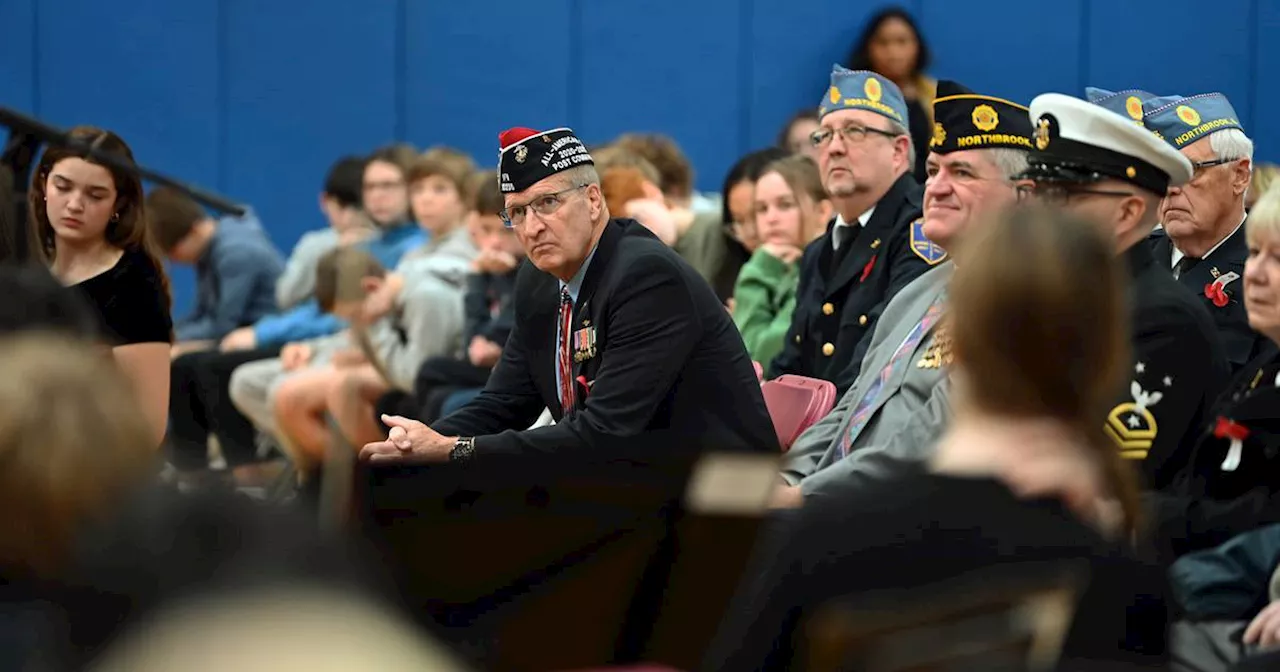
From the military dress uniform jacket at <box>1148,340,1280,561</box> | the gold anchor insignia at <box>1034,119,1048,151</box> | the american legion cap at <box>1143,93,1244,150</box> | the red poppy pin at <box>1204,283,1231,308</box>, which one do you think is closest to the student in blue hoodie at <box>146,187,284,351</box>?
the american legion cap at <box>1143,93,1244,150</box>

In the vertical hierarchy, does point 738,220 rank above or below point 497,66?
below

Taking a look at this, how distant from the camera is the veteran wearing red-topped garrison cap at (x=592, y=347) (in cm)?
380

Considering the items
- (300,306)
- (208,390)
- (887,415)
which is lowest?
(208,390)

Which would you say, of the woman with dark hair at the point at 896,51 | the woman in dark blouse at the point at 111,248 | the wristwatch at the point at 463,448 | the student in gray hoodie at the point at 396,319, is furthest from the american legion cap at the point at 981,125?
the woman with dark hair at the point at 896,51

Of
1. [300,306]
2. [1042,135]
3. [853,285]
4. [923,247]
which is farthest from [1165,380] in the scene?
[300,306]

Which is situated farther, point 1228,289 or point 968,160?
point 1228,289

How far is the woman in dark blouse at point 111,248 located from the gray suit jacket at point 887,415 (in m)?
1.65

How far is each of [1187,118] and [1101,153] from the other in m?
1.24

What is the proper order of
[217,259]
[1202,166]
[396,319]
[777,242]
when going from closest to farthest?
[1202,166], [777,242], [396,319], [217,259]

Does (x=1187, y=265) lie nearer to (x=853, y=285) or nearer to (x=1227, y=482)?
(x=853, y=285)

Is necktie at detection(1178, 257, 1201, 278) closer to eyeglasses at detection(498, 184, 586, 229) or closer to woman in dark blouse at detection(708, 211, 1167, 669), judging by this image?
eyeglasses at detection(498, 184, 586, 229)

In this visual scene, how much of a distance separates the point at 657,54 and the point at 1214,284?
5.98 metres

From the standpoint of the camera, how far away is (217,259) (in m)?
8.57

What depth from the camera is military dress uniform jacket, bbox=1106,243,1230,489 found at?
2.95 metres
